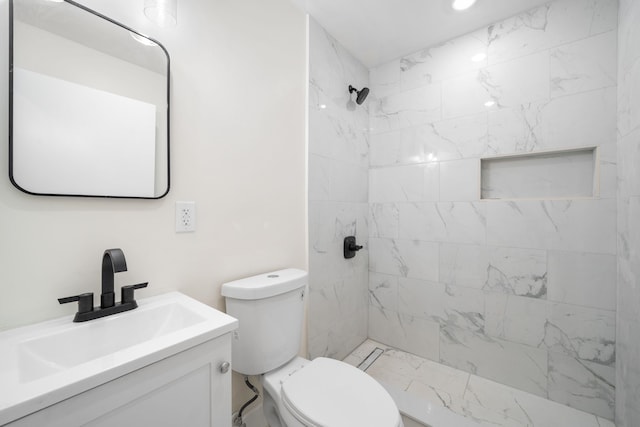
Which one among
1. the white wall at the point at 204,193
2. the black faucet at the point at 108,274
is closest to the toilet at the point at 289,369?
the white wall at the point at 204,193

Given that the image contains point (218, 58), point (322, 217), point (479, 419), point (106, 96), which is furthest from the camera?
point (322, 217)

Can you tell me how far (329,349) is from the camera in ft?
6.05

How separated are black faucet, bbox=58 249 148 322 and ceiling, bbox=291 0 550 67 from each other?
1.68 metres

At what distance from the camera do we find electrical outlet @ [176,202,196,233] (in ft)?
3.53

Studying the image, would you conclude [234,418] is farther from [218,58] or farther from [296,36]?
[296,36]

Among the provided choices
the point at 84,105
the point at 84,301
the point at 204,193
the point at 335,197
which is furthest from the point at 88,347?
the point at 335,197

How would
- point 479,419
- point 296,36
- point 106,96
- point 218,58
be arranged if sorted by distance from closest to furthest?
point 106,96
point 218,58
point 479,419
point 296,36

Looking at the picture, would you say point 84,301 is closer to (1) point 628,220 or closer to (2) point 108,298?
(2) point 108,298

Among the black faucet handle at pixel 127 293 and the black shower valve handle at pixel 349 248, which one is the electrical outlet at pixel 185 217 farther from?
the black shower valve handle at pixel 349 248

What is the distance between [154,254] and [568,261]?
212 cm

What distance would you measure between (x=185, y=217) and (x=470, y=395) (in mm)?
1918

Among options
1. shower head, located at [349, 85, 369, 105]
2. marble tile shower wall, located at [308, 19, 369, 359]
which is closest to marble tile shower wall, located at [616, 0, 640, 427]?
shower head, located at [349, 85, 369, 105]

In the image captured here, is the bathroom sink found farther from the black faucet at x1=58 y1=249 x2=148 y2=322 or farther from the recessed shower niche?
the recessed shower niche

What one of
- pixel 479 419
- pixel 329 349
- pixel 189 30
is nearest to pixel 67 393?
pixel 189 30
